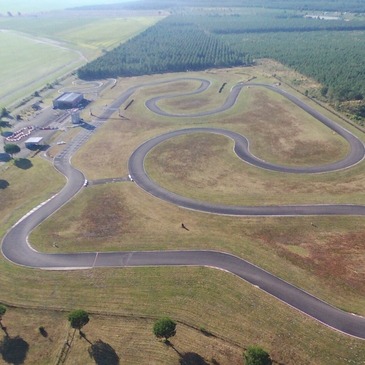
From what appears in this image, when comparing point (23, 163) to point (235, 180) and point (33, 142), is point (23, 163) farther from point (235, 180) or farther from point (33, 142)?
point (235, 180)

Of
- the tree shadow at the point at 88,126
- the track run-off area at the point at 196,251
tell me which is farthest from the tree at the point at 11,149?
the tree shadow at the point at 88,126

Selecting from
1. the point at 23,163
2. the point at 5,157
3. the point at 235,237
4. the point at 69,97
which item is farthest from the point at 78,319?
the point at 69,97

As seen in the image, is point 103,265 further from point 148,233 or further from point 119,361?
point 119,361

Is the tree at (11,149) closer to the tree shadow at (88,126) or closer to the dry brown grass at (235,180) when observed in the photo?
the tree shadow at (88,126)

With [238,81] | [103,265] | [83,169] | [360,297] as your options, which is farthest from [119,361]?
[238,81]

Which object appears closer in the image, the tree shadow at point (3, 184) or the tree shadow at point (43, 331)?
the tree shadow at point (43, 331)

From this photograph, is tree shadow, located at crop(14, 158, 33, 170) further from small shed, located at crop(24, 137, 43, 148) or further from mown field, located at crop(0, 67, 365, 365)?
small shed, located at crop(24, 137, 43, 148)
